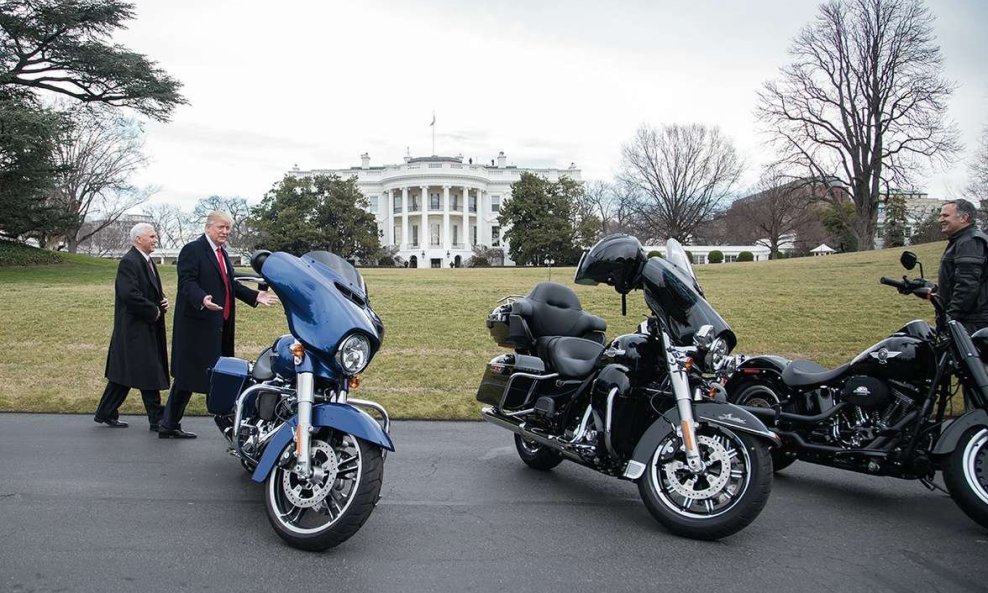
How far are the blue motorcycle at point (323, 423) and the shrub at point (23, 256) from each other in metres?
35.2

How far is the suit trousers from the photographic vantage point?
7.17m

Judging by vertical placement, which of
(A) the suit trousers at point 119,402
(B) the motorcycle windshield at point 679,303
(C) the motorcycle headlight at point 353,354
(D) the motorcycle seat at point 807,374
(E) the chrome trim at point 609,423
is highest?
(B) the motorcycle windshield at point 679,303

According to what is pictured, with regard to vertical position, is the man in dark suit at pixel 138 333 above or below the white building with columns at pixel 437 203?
below

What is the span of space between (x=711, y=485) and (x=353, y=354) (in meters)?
2.20

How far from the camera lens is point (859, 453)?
4902mm

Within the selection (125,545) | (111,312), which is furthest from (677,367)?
(111,312)

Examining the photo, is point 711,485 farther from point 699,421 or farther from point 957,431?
point 957,431

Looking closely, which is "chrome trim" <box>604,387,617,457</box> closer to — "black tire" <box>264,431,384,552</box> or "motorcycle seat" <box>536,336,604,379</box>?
"motorcycle seat" <box>536,336,604,379</box>

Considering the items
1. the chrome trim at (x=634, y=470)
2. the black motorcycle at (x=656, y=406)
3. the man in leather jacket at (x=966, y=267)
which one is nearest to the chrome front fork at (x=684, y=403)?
the black motorcycle at (x=656, y=406)

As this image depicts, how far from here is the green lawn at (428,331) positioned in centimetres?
939

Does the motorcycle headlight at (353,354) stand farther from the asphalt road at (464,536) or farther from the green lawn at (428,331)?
the green lawn at (428,331)

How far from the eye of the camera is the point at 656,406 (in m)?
4.61

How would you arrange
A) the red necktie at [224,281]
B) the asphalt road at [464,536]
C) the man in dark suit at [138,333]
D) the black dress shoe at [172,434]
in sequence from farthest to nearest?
the man in dark suit at [138,333] → the black dress shoe at [172,434] → the red necktie at [224,281] → the asphalt road at [464,536]

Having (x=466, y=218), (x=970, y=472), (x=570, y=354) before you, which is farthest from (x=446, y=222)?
(x=970, y=472)
